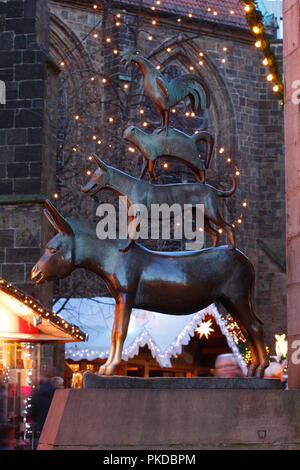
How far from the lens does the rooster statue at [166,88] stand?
6.18 meters

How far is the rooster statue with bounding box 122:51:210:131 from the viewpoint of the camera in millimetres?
6184

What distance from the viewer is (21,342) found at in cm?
1656

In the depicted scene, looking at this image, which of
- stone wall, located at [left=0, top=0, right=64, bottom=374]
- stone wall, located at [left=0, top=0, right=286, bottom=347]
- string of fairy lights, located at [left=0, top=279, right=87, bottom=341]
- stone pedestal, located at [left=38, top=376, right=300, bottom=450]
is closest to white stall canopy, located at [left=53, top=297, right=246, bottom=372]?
stone wall, located at [left=0, top=0, right=286, bottom=347]

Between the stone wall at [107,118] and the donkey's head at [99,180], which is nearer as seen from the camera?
the donkey's head at [99,180]

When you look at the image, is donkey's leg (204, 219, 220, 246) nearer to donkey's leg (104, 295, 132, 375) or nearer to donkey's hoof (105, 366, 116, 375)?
donkey's leg (104, 295, 132, 375)

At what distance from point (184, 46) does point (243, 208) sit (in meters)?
4.99

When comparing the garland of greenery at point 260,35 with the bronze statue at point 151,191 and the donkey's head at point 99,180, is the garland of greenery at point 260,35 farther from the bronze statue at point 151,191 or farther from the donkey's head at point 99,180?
the donkey's head at point 99,180

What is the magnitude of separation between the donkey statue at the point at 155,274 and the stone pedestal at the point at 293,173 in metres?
1.01

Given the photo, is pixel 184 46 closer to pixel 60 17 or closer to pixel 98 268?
pixel 60 17

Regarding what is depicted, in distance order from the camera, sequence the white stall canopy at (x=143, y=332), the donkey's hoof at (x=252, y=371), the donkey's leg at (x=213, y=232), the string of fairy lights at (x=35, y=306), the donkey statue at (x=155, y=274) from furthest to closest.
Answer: the white stall canopy at (x=143, y=332) < the string of fairy lights at (x=35, y=306) < the donkey's leg at (x=213, y=232) < the donkey's hoof at (x=252, y=371) < the donkey statue at (x=155, y=274)

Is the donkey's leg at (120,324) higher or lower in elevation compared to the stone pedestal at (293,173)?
lower

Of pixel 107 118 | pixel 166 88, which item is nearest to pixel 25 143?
pixel 107 118

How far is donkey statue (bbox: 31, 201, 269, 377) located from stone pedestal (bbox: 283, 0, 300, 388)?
1012 mm

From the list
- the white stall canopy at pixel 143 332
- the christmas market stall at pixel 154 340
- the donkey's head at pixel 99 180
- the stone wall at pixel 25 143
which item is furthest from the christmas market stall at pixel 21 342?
the donkey's head at pixel 99 180
